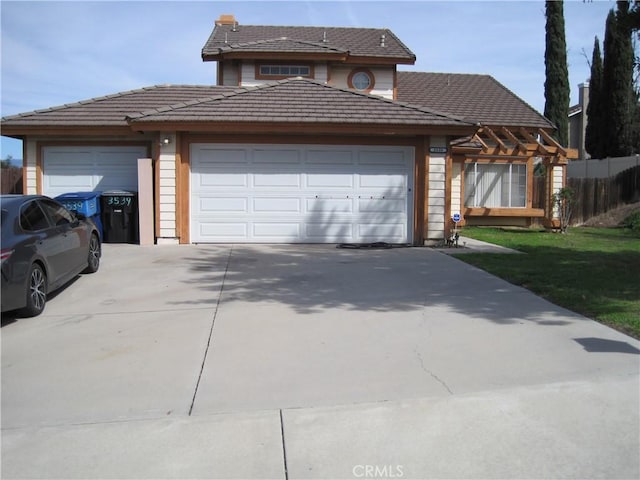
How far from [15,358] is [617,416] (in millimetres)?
5385

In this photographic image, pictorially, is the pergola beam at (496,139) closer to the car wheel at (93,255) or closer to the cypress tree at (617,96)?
the car wheel at (93,255)

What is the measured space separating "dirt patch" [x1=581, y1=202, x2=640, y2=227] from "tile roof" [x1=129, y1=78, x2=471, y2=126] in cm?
1217

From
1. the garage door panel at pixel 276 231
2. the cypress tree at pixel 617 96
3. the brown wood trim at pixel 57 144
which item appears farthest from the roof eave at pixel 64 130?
the cypress tree at pixel 617 96

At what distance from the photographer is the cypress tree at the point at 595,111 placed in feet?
103

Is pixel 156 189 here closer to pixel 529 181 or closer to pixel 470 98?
pixel 470 98

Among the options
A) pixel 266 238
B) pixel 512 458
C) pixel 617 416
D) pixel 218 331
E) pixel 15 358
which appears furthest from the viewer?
pixel 266 238

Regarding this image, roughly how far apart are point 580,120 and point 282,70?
28.1 m

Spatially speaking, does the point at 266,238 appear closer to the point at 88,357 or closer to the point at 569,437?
the point at 88,357

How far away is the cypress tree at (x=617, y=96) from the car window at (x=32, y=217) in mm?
29607

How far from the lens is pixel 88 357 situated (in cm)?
552

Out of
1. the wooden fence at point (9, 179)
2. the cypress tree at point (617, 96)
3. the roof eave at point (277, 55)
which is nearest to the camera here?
the roof eave at point (277, 55)

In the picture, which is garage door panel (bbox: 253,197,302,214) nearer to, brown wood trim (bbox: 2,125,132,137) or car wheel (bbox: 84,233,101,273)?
brown wood trim (bbox: 2,125,132,137)

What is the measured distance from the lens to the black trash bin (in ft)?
43.3

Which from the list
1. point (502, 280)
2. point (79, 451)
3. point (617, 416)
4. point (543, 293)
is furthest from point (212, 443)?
point (502, 280)
